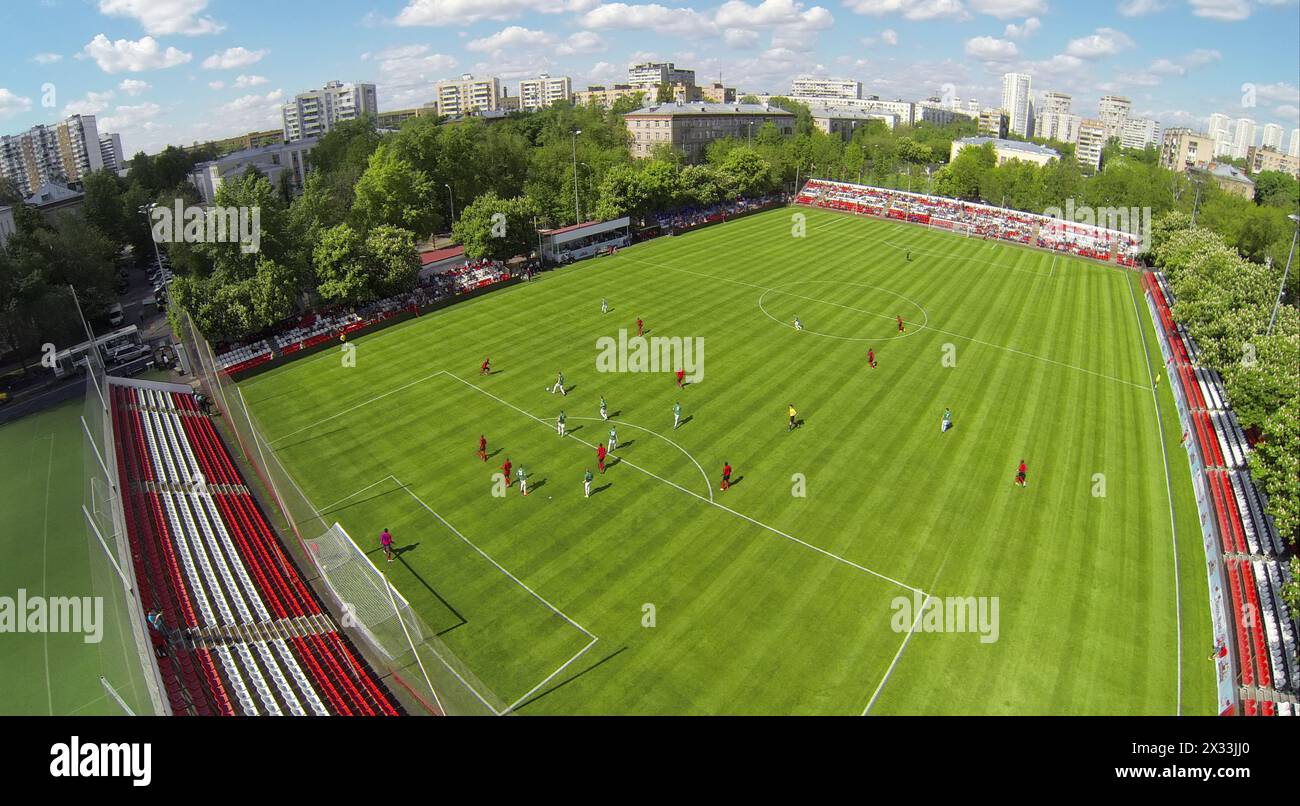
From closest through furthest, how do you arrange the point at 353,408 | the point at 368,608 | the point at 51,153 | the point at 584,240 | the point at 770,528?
the point at 368,608 → the point at 770,528 → the point at 353,408 → the point at 584,240 → the point at 51,153

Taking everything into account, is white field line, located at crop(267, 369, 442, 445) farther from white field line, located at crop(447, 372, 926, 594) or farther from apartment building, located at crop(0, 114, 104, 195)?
apartment building, located at crop(0, 114, 104, 195)

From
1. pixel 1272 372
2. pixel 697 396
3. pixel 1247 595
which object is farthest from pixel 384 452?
pixel 1272 372

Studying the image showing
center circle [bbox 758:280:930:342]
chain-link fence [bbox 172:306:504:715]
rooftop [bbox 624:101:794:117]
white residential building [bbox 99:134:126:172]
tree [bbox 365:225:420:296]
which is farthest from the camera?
white residential building [bbox 99:134:126:172]

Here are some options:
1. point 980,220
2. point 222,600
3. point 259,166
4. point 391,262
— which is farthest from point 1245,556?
point 259,166

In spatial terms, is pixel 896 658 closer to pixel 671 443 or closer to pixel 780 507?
pixel 780 507

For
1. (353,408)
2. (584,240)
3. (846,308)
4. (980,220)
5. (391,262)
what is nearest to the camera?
(353,408)

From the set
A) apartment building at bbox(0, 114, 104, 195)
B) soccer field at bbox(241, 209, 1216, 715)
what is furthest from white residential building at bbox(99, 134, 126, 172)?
soccer field at bbox(241, 209, 1216, 715)

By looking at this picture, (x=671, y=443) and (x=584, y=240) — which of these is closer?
(x=671, y=443)

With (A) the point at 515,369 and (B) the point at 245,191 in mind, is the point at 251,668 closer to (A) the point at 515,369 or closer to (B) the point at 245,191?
(A) the point at 515,369
